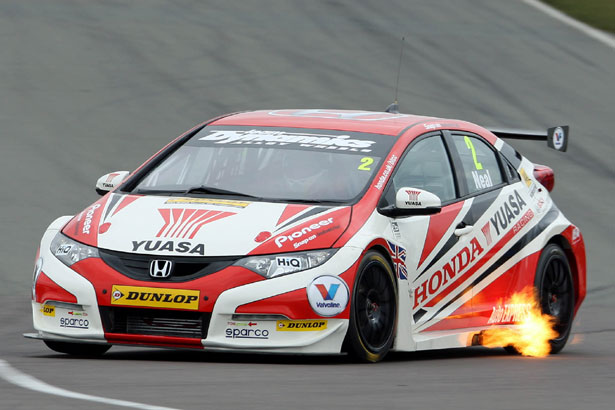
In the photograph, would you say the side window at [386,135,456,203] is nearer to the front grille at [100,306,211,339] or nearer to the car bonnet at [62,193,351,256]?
the car bonnet at [62,193,351,256]

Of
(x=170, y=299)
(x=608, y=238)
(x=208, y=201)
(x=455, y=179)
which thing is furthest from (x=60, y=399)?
(x=608, y=238)

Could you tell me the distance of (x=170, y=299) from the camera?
24.6 ft

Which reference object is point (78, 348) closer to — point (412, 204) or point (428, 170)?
point (412, 204)

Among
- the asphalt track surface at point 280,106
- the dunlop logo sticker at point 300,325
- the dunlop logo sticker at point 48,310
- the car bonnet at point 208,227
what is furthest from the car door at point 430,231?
the dunlop logo sticker at point 48,310

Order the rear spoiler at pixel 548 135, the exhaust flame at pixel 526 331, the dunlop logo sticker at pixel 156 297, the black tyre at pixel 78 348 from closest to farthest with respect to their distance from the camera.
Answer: the dunlop logo sticker at pixel 156 297 < the black tyre at pixel 78 348 < the exhaust flame at pixel 526 331 < the rear spoiler at pixel 548 135

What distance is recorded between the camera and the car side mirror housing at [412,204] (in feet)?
26.9

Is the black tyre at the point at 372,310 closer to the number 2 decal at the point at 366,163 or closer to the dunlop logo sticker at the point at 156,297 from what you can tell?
the number 2 decal at the point at 366,163

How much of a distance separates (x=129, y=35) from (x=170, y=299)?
14.3 metres

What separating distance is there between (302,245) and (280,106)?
11.1 m

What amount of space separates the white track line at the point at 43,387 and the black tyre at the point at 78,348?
1.02m

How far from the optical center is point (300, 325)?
7.55 m

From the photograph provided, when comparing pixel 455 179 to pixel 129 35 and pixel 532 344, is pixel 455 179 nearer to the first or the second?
pixel 532 344

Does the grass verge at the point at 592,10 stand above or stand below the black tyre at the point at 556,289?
above

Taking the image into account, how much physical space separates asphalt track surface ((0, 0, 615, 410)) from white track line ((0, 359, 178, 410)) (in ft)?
0.25
